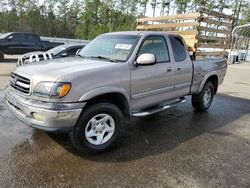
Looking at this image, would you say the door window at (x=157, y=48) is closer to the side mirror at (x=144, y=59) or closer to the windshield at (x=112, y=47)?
the windshield at (x=112, y=47)

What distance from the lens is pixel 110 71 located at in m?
3.93

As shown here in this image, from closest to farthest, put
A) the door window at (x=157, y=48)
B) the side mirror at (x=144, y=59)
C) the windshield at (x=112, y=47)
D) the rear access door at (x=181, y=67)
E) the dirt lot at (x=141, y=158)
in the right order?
the dirt lot at (x=141, y=158) < the side mirror at (x=144, y=59) < the windshield at (x=112, y=47) < the door window at (x=157, y=48) < the rear access door at (x=181, y=67)

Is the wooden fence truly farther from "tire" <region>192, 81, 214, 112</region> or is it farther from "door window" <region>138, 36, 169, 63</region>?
"door window" <region>138, 36, 169, 63</region>

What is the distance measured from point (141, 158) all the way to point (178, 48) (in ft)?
8.63

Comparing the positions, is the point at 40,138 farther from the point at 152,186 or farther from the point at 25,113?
the point at 152,186

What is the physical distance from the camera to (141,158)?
3.94 metres

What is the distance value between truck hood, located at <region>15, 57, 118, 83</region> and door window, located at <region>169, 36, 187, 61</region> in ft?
5.79

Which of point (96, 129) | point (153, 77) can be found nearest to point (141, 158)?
point (96, 129)

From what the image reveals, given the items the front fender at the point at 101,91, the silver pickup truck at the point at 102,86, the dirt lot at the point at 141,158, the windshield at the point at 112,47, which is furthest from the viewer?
the windshield at the point at 112,47

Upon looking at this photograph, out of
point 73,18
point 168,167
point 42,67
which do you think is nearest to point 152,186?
point 168,167

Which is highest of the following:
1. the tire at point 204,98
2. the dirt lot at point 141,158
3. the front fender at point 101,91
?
the front fender at point 101,91

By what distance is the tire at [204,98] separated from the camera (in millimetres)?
6468

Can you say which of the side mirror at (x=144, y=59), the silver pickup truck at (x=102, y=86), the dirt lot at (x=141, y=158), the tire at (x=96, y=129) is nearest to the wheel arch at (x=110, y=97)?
the silver pickup truck at (x=102, y=86)

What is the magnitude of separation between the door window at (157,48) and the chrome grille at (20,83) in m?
1.99
